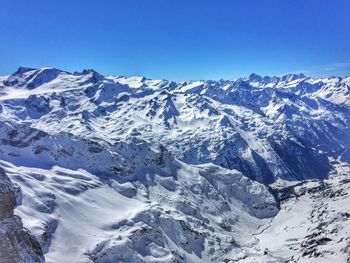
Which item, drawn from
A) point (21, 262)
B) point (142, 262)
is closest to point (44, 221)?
point (142, 262)

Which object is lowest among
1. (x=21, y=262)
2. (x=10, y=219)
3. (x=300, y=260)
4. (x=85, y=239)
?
(x=300, y=260)

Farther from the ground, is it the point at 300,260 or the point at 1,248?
the point at 1,248

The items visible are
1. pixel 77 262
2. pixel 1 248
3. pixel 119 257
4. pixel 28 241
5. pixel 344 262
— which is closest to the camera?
pixel 1 248

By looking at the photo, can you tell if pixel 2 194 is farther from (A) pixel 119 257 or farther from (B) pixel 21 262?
(A) pixel 119 257

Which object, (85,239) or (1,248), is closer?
(1,248)

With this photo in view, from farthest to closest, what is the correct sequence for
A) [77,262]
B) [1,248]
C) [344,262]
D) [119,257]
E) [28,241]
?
[119,257] → [77,262] → [344,262] → [28,241] → [1,248]

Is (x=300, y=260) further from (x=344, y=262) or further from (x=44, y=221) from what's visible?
(x=44, y=221)
